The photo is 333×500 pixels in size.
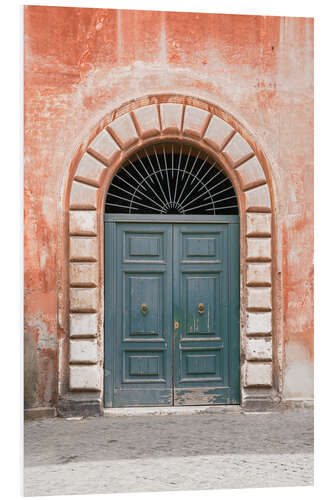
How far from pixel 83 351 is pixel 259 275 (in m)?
1.77

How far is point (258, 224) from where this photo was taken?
612 cm

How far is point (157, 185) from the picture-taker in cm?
625

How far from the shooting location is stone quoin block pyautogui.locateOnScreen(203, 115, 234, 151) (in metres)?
6.13

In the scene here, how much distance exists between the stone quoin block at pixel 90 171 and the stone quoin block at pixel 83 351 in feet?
4.75

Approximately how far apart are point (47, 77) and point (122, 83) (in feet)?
2.24

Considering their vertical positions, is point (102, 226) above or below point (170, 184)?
below

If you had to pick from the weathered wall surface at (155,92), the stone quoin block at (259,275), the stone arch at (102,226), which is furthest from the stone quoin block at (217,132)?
the stone quoin block at (259,275)

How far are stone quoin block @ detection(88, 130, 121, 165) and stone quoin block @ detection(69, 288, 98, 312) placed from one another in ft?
3.97

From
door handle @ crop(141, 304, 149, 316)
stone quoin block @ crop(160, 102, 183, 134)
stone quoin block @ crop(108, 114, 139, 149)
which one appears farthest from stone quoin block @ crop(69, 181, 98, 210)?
door handle @ crop(141, 304, 149, 316)

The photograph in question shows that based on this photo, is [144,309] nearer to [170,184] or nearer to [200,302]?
[200,302]

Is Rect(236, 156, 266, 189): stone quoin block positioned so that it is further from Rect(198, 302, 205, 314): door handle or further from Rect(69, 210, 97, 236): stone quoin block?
Rect(69, 210, 97, 236): stone quoin block

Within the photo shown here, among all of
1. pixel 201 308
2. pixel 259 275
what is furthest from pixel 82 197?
pixel 259 275

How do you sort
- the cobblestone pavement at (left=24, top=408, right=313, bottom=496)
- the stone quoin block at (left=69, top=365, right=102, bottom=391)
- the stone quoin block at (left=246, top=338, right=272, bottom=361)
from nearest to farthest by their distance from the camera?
→ the cobblestone pavement at (left=24, top=408, right=313, bottom=496)
the stone quoin block at (left=69, top=365, right=102, bottom=391)
the stone quoin block at (left=246, top=338, right=272, bottom=361)

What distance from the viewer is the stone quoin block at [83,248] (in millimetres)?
5902
